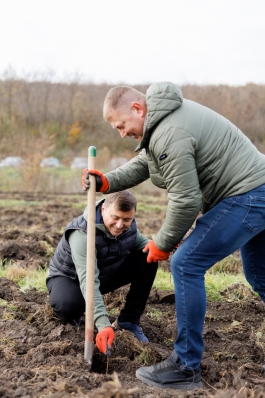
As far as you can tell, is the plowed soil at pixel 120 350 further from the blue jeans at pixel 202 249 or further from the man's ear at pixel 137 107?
the man's ear at pixel 137 107

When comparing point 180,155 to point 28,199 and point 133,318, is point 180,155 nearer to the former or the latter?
point 133,318

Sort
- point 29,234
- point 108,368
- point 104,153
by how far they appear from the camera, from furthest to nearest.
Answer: point 104,153, point 29,234, point 108,368

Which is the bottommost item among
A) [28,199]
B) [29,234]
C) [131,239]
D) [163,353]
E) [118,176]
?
[28,199]

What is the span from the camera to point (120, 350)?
3.75 m

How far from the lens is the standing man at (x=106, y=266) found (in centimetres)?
374

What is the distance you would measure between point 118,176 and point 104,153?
21503 mm

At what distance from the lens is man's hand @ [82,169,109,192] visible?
3.67 metres

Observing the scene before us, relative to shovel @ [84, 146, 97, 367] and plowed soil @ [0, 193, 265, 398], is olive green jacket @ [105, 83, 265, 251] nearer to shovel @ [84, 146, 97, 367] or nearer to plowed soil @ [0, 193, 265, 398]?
shovel @ [84, 146, 97, 367]

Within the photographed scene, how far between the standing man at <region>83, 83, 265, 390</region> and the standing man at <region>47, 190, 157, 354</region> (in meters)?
0.56

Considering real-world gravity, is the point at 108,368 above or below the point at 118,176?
below

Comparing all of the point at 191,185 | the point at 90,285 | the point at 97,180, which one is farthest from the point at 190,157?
the point at 90,285

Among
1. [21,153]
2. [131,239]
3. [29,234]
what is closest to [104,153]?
[21,153]

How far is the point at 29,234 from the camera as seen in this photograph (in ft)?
26.4

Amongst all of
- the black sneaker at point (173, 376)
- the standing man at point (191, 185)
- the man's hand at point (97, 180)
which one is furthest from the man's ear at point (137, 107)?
the black sneaker at point (173, 376)
